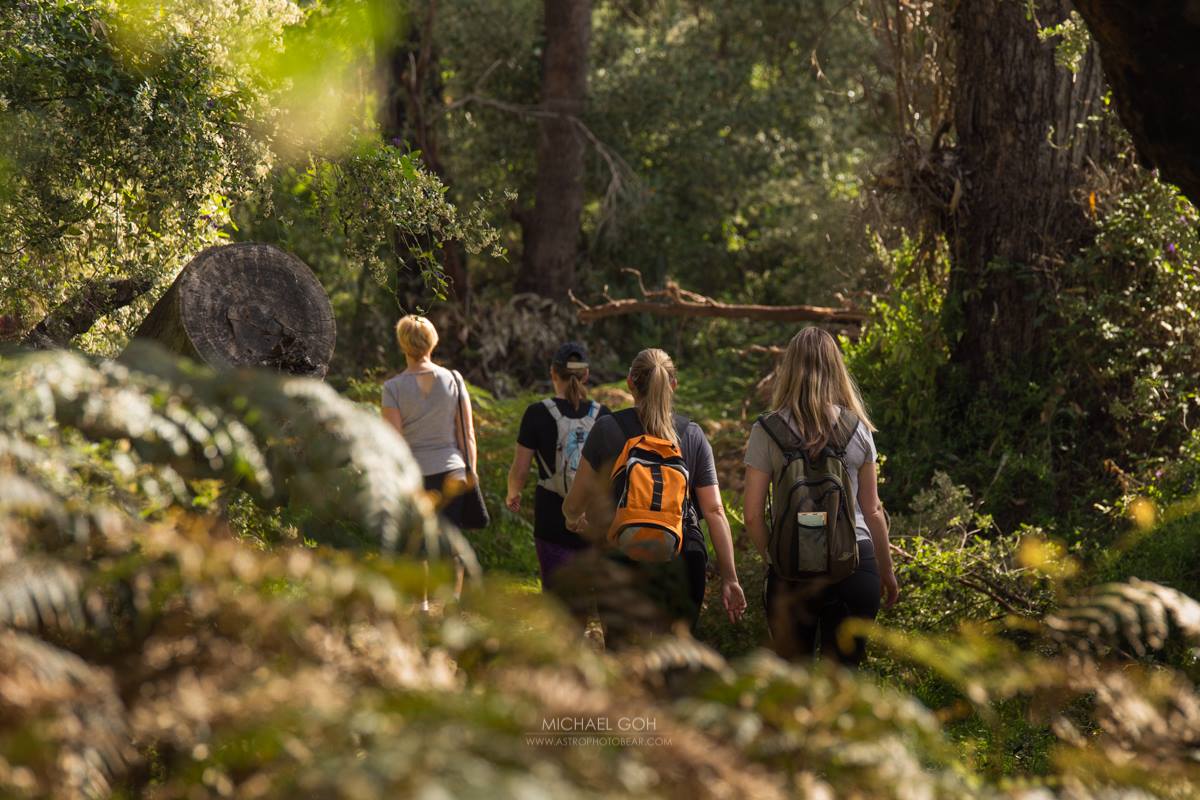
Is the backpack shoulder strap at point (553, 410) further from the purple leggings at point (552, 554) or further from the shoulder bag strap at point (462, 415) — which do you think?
the shoulder bag strap at point (462, 415)

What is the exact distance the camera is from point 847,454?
507 cm

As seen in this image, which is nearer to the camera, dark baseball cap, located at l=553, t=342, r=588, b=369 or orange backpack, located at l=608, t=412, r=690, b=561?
orange backpack, located at l=608, t=412, r=690, b=561

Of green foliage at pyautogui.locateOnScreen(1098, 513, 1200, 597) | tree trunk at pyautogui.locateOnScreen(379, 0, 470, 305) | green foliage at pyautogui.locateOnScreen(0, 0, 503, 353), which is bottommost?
green foliage at pyautogui.locateOnScreen(1098, 513, 1200, 597)

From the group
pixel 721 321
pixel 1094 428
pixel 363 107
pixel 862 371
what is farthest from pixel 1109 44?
pixel 721 321

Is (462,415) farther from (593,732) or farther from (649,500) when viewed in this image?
(593,732)

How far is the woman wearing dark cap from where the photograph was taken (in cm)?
641

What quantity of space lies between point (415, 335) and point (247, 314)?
123 centimetres

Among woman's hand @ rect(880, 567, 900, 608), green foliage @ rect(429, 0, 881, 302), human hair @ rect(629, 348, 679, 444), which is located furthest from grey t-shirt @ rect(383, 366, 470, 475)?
green foliage @ rect(429, 0, 881, 302)

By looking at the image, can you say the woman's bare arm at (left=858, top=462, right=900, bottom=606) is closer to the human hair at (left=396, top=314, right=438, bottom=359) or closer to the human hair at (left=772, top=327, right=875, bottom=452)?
the human hair at (left=772, top=327, right=875, bottom=452)

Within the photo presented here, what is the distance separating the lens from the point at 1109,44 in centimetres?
466

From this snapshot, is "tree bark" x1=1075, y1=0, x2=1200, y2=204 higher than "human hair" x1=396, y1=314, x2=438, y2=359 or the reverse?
higher

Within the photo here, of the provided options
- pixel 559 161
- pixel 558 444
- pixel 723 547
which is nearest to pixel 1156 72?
pixel 723 547

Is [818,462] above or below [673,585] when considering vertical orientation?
above

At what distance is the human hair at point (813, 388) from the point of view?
5.06 meters
